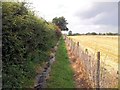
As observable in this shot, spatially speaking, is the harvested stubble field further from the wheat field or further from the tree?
the tree

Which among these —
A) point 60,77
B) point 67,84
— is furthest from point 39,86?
point 60,77

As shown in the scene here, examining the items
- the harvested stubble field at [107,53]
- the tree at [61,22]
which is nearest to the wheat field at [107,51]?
the harvested stubble field at [107,53]

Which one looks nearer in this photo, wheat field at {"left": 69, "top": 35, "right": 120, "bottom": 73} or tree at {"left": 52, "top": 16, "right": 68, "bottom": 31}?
wheat field at {"left": 69, "top": 35, "right": 120, "bottom": 73}

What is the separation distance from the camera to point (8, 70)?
7.91 meters

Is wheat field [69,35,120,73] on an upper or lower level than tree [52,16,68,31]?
lower

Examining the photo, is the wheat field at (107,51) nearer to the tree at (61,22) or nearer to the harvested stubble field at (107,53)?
the harvested stubble field at (107,53)

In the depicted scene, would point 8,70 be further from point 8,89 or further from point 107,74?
point 107,74

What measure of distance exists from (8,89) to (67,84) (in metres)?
4.13

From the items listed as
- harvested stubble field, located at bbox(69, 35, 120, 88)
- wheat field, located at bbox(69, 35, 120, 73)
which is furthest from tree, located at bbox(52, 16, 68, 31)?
harvested stubble field, located at bbox(69, 35, 120, 88)

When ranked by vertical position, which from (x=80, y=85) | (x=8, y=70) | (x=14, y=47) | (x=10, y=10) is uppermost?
(x=10, y=10)

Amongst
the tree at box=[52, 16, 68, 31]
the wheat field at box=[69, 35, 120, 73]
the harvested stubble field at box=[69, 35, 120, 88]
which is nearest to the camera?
the harvested stubble field at box=[69, 35, 120, 88]

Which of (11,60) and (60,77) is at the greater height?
(11,60)

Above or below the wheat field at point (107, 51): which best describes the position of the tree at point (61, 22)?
above

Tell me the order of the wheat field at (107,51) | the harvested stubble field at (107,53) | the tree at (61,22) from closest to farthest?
the harvested stubble field at (107,53) < the wheat field at (107,51) < the tree at (61,22)
